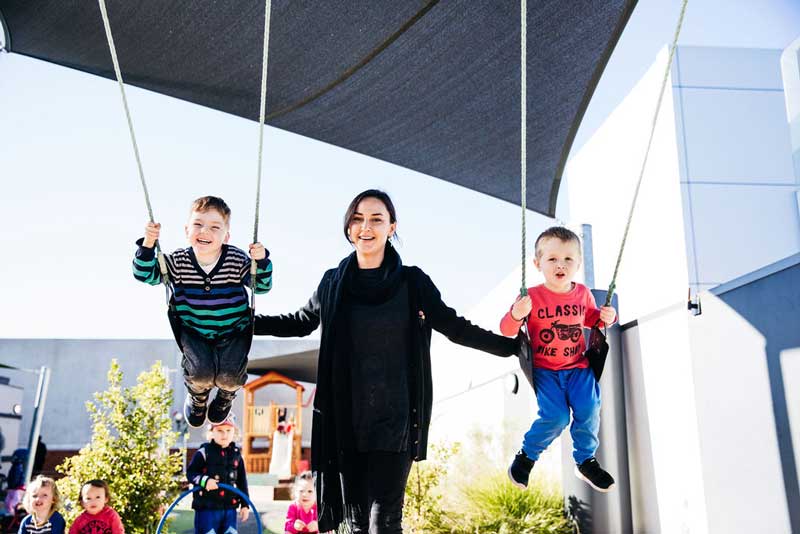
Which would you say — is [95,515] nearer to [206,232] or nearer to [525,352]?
[206,232]

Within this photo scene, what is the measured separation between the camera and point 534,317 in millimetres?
2857

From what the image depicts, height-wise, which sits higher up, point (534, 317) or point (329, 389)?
point (534, 317)

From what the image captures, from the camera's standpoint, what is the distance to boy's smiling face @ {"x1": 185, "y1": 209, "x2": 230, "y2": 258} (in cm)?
268

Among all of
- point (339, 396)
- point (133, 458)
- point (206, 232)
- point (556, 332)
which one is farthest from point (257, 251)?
point (133, 458)

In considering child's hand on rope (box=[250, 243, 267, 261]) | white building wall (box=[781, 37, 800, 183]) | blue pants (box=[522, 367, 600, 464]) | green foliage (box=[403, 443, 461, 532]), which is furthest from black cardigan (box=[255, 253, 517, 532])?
white building wall (box=[781, 37, 800, 183])

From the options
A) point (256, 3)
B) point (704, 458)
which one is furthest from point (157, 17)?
point (704, 458)

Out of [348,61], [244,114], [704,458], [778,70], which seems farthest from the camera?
[778,70]

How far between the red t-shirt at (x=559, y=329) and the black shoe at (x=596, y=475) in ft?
1.23

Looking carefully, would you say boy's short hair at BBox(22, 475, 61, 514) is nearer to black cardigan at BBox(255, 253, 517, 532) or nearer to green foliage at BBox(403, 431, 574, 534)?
green foliage at BBox(403, 431, 574, 534)

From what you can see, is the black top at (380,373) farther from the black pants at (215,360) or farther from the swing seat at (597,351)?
the swing seat at (597,351)

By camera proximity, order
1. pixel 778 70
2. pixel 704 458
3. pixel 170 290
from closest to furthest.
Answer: pixel 170 290 < pixel 704 458 < pixel 778 70

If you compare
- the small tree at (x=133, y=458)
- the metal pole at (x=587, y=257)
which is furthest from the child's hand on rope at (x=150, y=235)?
the metal pole at (x=587, y=257)

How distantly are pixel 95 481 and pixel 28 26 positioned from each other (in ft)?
11.7

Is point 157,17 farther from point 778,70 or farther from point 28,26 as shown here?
point 778,70
